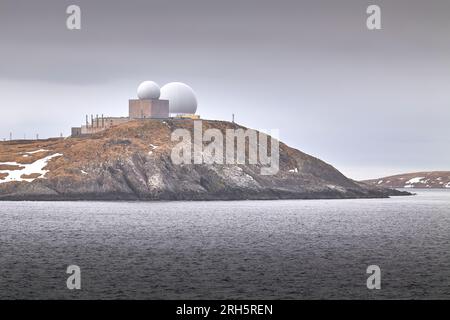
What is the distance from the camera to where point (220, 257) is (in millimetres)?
86375

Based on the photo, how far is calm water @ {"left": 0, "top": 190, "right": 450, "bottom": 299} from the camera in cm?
6519

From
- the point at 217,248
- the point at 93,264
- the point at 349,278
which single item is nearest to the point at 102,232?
the point at 217,248

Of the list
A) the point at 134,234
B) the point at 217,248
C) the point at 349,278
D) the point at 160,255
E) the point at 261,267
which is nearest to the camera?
the point at 349,278

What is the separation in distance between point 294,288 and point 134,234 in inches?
2014

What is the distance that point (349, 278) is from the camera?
235ft

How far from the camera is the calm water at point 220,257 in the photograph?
65.2 metres

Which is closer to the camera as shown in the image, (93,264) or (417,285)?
(417,285)

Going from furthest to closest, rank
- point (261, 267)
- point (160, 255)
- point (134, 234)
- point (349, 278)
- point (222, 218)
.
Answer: point (222, 218) → point (134, 234) → point (160, 255) → point (261, 267) → point (349, 278)

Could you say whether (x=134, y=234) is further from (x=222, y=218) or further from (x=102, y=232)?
(x=222, y=218)

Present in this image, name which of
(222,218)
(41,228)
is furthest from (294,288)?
(222,218)
